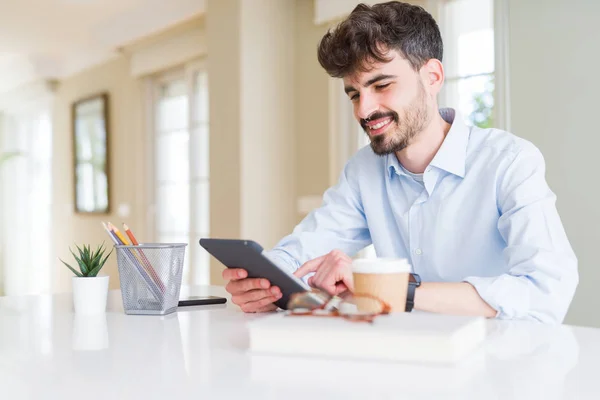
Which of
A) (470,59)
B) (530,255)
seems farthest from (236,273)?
(470,59)

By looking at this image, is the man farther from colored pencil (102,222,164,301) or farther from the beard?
colored pencil (102,222,164,301)

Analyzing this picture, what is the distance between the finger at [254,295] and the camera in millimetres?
1234

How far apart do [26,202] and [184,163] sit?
352cm

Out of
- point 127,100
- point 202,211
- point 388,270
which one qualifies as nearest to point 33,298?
point 388,270

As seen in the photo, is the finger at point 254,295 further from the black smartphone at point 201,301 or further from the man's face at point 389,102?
the man's face at point 389,102

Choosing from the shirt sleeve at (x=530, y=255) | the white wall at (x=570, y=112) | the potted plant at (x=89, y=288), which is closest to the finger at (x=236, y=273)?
the potted plant at (x=89, y=288)

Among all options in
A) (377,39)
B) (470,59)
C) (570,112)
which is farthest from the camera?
(470,59)

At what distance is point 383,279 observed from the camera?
3.27 feet

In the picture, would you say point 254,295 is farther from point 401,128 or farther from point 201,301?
point 401,128

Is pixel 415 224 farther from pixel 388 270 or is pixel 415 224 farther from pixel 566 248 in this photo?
pixel 388 270

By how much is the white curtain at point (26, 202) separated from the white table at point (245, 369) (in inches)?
265

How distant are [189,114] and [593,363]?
175 inches

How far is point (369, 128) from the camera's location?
5.30 feet

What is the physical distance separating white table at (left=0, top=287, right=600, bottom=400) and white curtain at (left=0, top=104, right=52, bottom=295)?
672 centimetres
